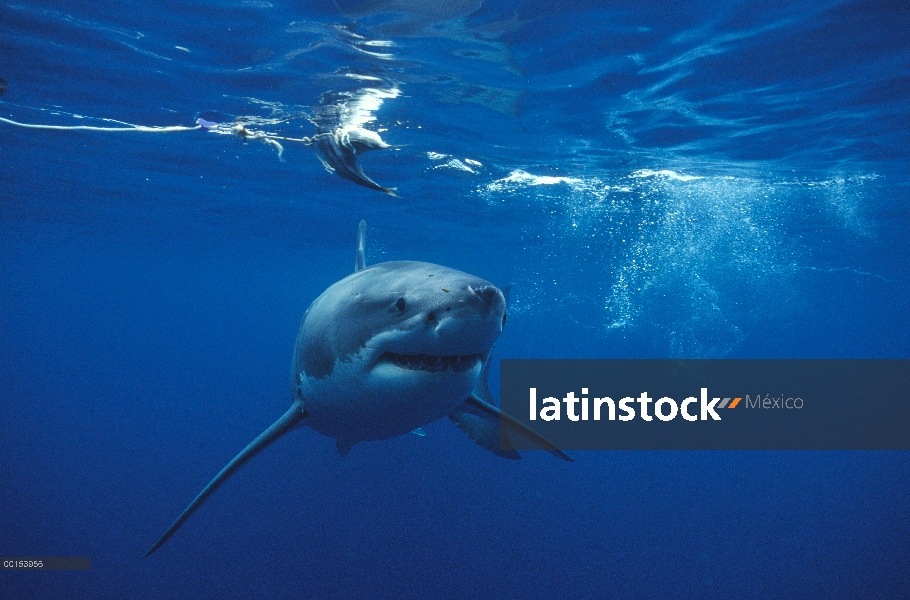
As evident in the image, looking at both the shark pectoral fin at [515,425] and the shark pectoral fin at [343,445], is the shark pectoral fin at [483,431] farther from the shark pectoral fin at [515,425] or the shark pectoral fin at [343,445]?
the shark pectoral fin at [343,445]

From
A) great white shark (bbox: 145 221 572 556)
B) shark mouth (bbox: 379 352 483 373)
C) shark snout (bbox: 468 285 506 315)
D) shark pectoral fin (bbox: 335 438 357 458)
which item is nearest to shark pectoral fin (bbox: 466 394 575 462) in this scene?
Result: great white shark (bbox: 145 221 572 556)

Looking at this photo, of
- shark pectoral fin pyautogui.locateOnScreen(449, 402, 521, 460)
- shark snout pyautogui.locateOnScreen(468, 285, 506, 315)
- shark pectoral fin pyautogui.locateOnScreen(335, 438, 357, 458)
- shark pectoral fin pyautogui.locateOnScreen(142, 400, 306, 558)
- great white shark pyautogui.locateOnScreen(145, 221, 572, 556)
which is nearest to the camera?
Answer: shark snout pyautogui.locateOnScreen(468, 285, 506, 315)

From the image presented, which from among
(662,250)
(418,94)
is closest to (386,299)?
(418,94)

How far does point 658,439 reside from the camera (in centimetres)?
3225

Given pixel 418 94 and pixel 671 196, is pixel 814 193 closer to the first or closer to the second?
pixel 671 196

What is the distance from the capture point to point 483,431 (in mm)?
5508

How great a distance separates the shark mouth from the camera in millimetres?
2660

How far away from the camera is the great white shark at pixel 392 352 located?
2293mm

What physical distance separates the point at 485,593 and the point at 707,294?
74.3 metres

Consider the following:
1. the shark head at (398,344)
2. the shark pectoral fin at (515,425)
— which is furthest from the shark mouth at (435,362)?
the shark pectoral fin at (515,425)

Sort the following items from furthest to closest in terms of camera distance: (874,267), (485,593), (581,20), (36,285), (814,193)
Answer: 1. (36,285)
2. (874,267)
3. (814,193)
4. (485,593)
5. (581,20)

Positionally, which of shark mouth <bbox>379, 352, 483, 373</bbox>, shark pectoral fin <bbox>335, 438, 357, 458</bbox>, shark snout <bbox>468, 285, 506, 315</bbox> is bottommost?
shark pectoral fin <bbox>335, 438, 357, 458</bbox>

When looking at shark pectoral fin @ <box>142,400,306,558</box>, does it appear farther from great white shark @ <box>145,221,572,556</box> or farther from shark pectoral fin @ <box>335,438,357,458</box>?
shark pectoral fin @ <box>335,438,357,458</box>

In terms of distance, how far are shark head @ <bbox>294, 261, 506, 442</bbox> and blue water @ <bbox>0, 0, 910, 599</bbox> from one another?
5.86 meters
